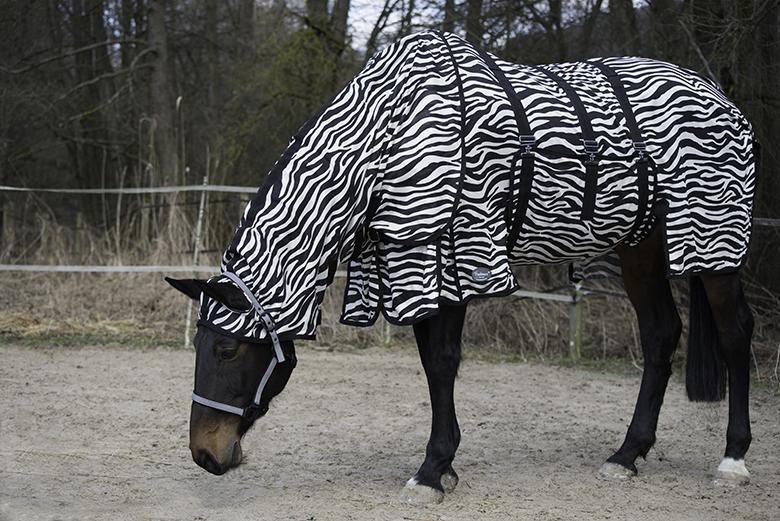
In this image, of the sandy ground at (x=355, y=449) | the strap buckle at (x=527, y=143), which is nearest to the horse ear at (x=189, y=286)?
the sandy ground at (x=355, y=449)

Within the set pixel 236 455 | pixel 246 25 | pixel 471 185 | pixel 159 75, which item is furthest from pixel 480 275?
pixel 246 25

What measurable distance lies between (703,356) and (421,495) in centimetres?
161

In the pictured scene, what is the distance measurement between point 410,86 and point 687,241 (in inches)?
55.3

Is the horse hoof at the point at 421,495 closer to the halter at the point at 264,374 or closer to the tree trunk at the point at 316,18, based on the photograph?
the halter at the point at 264,374

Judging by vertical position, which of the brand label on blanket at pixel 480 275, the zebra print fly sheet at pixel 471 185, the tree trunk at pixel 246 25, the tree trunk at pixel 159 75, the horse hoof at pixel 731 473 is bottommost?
the horse hoof at pixel 731 473

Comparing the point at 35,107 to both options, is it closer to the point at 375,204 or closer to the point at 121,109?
the point at 121,109

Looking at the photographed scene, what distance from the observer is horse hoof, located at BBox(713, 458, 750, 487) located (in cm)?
389

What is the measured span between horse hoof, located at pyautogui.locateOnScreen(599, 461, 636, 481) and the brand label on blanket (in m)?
1.22

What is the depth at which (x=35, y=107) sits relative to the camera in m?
12.3

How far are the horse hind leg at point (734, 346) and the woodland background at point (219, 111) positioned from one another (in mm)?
2522

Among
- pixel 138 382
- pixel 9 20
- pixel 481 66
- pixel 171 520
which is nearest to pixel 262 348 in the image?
Answer: pixel 171 520

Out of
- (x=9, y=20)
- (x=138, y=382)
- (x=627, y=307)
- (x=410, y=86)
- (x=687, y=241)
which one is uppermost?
(x=9, y=20)

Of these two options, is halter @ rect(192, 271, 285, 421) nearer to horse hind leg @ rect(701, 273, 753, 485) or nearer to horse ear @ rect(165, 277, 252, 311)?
horse ear @ rect(165, 277, 252, 311)

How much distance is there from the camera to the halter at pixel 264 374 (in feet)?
10.3
